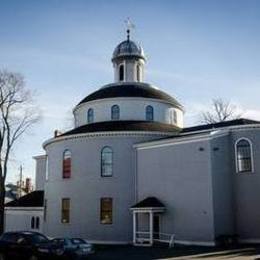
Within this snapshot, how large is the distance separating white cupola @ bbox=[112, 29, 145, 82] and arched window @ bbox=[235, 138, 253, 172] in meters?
15.1

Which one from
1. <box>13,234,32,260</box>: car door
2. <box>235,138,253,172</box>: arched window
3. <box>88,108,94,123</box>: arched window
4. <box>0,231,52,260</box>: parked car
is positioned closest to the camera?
<box>0,231,52,260</box>: parked car

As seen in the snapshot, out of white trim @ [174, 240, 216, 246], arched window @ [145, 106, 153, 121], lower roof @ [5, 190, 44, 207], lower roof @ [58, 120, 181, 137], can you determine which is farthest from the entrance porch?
lower roof @ [5, 190, 44, 207]

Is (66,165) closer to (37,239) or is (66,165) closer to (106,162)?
(106,162)

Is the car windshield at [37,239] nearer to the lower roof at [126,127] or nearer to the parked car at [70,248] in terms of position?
the parked car at [70,248]

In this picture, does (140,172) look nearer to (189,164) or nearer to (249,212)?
(189,164)

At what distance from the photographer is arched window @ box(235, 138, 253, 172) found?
32469mm

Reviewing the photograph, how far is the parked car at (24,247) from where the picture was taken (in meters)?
23.3

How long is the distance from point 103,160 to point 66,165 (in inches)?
148

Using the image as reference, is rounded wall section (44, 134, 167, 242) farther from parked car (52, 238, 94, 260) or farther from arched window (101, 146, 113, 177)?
parked car (52, 238, 94, 260)

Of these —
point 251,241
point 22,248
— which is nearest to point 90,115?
point 251,241

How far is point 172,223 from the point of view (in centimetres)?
3259

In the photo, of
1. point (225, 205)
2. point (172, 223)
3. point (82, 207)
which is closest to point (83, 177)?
point (82, 207)

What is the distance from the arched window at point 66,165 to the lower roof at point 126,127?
6.00ft

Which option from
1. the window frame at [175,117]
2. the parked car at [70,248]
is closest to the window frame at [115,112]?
the window frame at [175,117]
